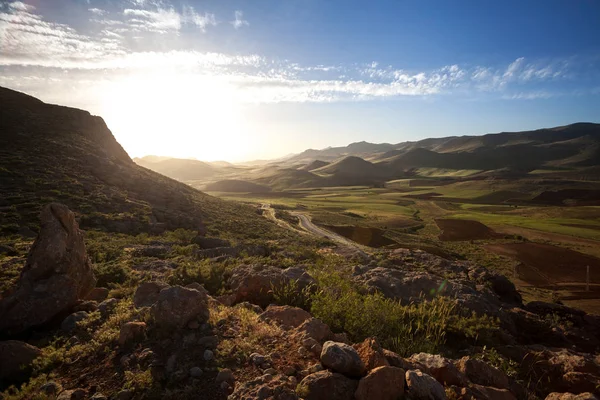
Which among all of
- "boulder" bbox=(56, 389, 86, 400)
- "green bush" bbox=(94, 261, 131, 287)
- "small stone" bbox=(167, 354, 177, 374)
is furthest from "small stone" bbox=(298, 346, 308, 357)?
"green bush" bbox=(94, 261, 131, 287)

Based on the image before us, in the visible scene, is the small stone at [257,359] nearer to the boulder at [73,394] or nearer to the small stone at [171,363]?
the small stone at [171,363]

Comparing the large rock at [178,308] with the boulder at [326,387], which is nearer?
the boulder at [326,387]

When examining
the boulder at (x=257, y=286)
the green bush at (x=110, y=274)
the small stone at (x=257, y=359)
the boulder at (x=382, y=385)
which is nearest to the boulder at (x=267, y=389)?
the small stone at (x=257, y=359)

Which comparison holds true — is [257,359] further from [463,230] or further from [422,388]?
[463,230]

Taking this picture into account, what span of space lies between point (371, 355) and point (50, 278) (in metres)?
8.95

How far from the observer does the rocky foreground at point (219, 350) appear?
5172 millimetres

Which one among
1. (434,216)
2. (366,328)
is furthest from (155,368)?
(434,216)

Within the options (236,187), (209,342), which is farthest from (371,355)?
(236,187)

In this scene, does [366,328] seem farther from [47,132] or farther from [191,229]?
[47,132]

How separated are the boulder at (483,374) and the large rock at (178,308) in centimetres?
604

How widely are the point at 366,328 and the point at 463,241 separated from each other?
61.1 meters

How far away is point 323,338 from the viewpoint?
6.82 m

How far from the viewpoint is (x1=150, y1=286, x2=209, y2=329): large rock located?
6.87 m

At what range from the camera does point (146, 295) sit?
9195mm
